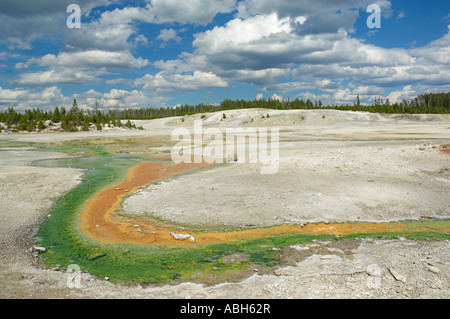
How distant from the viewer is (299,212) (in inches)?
464

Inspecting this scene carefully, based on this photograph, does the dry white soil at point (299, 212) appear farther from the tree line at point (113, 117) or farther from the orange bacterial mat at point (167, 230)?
the tree line at point (113, 117)

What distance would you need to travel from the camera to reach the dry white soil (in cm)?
632

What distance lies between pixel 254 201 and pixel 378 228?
482 centimetres

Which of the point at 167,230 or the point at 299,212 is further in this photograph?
the point at 299,212

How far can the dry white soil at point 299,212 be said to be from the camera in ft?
20.7
